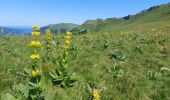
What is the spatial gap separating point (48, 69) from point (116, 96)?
240cm

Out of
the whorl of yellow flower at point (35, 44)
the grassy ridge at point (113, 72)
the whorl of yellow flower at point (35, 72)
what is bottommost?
the grassy ridge at point (113, 72)

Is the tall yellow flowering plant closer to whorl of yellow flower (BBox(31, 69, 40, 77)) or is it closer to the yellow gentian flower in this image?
whorl of yellow flower (BBox(31, 69, 40, 77))

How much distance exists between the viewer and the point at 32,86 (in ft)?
22.5

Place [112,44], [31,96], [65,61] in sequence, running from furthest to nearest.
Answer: [112,44] → [65,61] → [31,96]

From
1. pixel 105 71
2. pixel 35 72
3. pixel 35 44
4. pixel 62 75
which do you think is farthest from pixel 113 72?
pixel 35 44

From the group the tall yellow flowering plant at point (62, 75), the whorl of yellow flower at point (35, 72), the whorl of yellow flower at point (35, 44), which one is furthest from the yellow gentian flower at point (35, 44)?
the tall yellow flowering plant at point (62, 75)

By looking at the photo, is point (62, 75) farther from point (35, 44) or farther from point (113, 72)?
point (35, 44)

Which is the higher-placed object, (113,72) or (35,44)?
(35,44)

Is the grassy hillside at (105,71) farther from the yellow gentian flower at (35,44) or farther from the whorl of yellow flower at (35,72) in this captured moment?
the yellow gentian flower at (35,44)

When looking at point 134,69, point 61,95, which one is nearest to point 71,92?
point 61,95

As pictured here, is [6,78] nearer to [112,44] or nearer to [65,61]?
[65,61]

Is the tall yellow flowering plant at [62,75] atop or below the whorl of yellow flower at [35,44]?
below

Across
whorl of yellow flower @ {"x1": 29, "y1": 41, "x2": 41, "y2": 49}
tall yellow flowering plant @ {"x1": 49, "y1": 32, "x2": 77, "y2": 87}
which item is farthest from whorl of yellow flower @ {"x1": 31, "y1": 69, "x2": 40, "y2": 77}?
tall yellow flowering plant @ {"x1": 49, "y1": 32, "x2": 77, "y2": 87}

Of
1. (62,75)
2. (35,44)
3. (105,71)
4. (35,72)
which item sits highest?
(35,44)
